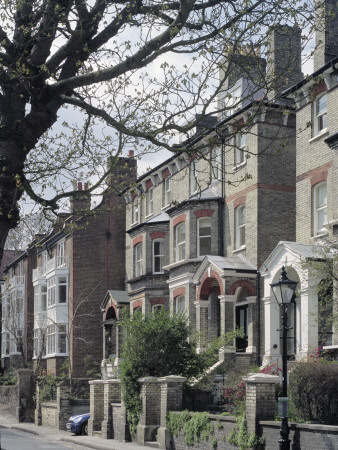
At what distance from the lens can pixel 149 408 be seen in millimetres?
24344

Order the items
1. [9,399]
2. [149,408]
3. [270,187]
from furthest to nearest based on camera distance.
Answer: [9,399], [270,187], [149,408]

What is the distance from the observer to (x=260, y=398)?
17.9 m

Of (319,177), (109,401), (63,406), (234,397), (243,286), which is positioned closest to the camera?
(234,397)

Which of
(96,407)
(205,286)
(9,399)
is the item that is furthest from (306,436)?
(9,399)

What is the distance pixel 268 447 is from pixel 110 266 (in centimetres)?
3186

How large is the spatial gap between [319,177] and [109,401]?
10.6 m

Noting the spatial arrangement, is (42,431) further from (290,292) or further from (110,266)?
(290,292)

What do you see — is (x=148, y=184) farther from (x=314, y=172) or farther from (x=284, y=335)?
(x=284, y=335)

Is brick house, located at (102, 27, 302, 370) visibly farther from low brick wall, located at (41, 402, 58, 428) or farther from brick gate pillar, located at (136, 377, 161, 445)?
low brick wall, located at (41, 402, 58, 428)

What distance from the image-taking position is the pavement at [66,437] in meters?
24.4

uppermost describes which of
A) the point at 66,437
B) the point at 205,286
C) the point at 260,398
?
the point at 205,286

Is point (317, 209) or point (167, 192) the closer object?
point (317, 209)

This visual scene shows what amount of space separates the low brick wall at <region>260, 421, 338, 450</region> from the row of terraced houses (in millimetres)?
4476

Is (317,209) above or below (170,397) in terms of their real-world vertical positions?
above
